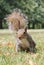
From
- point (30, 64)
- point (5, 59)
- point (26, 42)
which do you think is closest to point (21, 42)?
point (26, 42)

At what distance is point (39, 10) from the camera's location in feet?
124

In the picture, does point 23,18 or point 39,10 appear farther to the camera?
point 39,10

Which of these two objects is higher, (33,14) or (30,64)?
(30,64)

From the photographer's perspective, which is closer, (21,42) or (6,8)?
(21,42)

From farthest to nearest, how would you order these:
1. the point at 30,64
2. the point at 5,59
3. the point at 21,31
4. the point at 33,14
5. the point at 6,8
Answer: the point at 33,14, the point at 6,8, the point at 21,31, the point at 5,59, the point at 30,64

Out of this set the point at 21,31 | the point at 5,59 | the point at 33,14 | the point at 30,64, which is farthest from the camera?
the point at 33,14

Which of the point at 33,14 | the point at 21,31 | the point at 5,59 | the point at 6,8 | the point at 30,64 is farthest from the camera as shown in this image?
the point at 33,14

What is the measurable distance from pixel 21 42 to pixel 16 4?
27.7m

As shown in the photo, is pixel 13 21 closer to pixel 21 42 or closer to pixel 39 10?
pixel 21 42

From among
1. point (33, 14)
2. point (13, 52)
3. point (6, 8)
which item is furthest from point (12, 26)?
point (33, 14)

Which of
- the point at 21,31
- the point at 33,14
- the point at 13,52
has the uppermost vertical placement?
the point at 21,31

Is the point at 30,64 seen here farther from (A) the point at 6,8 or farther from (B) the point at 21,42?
(A) the point at 6,8

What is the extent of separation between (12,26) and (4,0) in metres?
26.7

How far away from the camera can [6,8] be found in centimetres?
3269
